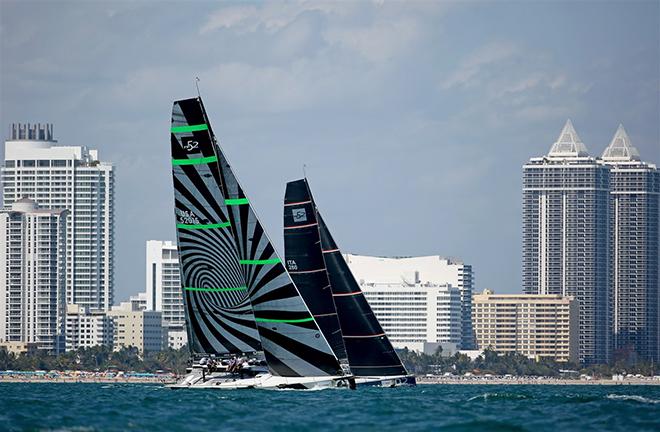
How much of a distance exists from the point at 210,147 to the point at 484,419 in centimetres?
2250

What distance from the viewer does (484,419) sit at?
57.0 meters

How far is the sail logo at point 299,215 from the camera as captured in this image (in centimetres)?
8075

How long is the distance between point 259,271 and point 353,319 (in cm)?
1637

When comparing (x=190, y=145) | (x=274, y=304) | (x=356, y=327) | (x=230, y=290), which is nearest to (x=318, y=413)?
(x=274, y=304)

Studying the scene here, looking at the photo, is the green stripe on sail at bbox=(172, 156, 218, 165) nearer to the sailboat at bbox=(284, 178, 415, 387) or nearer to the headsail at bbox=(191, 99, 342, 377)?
the headsail at bbox=(191, 99, 342, 377)

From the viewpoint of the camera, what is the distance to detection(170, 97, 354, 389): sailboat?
73.4 meters

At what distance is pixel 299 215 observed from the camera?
265 feet

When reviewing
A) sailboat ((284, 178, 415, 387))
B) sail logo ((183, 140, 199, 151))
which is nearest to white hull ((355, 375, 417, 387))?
sailboat ((284, 178, 415, 387))

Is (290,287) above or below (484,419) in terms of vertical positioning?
above

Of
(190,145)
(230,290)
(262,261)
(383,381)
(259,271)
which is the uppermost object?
(190,145)

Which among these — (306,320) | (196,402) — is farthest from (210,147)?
(196,402)

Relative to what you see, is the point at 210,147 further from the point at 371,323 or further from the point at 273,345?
the point at 371,323

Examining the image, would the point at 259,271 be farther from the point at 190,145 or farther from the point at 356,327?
the point at 356,327

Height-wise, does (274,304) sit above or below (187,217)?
below
